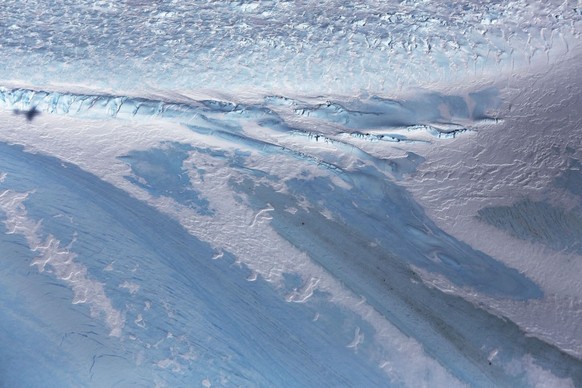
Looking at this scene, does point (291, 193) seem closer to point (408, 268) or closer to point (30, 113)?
point (408, 268)

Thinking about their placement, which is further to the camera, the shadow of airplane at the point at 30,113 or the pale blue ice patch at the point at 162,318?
the shadow of airplane at the point at 30,113

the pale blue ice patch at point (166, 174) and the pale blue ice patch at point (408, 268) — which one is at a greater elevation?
the pale blue ice patch at point (166, 174)

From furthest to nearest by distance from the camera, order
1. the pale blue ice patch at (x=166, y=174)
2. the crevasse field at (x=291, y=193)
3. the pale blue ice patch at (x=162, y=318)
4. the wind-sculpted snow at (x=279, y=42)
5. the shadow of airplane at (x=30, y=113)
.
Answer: the wind-sculpted snow at (x=279, y=42) < the shadow of airplane at (x=30, y=113) < the pale blue ice patch at (x=166, y=174) < the crevasse field at (x=291, y=193) < the pale blue ice patch at (x=162, y=318)

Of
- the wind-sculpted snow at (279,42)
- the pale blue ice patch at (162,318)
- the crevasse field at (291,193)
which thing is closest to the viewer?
the pale blue ice patch at (162,318)

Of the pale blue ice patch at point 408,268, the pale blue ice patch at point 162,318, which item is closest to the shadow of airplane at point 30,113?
the pale blue ice patch at point 162,318

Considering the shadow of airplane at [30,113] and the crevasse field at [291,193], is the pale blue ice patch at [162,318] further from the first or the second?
the shadow of airplane at [30,113]

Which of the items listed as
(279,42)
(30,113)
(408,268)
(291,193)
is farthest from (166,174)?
(408,268)
